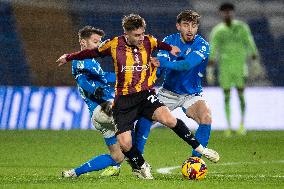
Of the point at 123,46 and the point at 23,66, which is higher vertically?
the point at 123,46

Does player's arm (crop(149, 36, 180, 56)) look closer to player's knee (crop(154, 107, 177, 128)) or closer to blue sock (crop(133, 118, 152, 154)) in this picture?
player's knee (crop(154, 107, 177, 128))

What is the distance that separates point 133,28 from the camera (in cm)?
1109

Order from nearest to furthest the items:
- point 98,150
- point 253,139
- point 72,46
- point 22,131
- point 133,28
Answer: point 133,28
point 98,150
point 253,139
point 22,131
point 72,46

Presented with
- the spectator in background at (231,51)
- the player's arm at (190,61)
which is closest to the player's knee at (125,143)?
the player's arm at (190,61)

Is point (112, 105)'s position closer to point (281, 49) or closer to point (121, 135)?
point (121, 135)

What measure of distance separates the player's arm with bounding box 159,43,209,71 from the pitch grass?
1.17 meters

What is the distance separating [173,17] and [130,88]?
47.3 ft

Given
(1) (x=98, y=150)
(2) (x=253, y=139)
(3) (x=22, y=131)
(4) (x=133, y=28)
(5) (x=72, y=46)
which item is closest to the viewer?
(4) (x=133, y=28)

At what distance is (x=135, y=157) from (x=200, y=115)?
4.80 feet

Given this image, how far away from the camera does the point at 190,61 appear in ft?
39.1

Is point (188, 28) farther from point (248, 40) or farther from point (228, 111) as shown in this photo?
point (248, 40)

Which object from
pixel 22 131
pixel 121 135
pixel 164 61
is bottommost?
pixel 22 131

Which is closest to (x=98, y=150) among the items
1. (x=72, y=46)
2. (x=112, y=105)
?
(x=112, y=105)

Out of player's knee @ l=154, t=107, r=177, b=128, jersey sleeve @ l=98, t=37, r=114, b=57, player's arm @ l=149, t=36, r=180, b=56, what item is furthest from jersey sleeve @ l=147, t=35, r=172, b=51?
player's knee @ l=154, t=107, r=177, b=128
